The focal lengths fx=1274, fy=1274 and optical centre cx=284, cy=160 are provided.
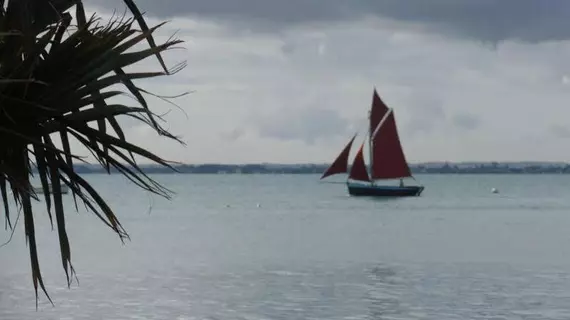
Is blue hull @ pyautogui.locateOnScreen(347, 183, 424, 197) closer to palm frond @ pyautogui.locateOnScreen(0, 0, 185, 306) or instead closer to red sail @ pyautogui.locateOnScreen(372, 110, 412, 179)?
red sail @ pyautogui.locateOnScreen(372, 110, 412, 179)

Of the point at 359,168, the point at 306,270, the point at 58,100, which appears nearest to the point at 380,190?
the point at 359,168

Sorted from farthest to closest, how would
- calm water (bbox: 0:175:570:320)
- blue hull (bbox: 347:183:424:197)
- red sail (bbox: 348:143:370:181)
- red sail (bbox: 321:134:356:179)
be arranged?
blue hull (bbox: 347:183:424:197)
red sail (bbox: 348:143:370:181)
red sail (bbox: 321:134:356:179)
calm water (bbox: 0:175:570:320)

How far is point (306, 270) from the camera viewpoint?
38.1 m

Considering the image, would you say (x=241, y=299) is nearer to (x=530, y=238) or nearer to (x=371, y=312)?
(x=371, y=312)

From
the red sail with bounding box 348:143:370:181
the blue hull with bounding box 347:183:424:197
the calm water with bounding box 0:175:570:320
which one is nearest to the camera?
the calm water with bounding box 0:175:570:320

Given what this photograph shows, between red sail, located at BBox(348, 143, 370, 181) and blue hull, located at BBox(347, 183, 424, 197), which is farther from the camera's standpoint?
blue hull, located at BBox(347, 183, 424, 197)

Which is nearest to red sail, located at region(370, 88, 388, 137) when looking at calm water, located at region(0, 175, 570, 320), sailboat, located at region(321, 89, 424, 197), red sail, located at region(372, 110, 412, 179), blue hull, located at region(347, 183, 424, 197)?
sailboat, located at region(321, 89, 424, 197)

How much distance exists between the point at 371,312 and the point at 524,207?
246 ft

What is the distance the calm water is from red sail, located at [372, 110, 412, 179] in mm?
4199

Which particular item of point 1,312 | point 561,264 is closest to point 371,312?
point 1,312

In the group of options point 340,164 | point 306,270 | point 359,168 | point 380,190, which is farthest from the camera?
point 380,190

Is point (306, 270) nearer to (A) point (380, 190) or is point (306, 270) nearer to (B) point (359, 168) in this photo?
(B) point (359, 168)

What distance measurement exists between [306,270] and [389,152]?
1680 inches

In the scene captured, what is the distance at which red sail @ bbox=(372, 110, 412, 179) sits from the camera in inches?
3157
